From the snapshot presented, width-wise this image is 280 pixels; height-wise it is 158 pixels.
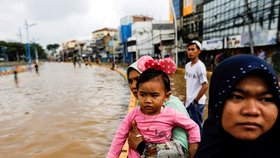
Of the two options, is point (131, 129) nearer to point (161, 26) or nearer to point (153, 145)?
point (153, 145)

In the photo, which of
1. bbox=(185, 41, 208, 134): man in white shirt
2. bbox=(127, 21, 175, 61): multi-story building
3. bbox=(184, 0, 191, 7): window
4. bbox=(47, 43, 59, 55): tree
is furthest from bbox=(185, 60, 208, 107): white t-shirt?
bbox=(47, 43, 59, 55): tree

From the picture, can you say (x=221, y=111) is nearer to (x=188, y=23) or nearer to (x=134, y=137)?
(x=134, y=137)

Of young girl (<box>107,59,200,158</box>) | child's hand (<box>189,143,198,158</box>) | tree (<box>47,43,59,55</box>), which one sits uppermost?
tree (<box>47,43,59,55</box>)

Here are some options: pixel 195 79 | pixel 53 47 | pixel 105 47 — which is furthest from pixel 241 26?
pixel 53 47

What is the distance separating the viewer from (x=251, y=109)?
39.4 inches

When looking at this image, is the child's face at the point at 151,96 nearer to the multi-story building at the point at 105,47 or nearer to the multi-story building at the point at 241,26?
the multi-story building at the point at 241,26

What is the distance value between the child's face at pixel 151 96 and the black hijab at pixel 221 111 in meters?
0.67

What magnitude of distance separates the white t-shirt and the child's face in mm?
2333

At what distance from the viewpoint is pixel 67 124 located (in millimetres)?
7473

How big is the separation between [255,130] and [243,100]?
0.12 meters

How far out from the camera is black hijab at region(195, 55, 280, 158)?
1021 millimetres

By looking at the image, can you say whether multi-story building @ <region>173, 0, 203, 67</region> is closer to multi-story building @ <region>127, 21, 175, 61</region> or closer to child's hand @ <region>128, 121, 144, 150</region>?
multi-story building @ <region>127, 21, 175, 61</region>

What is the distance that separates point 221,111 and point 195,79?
3.17 m

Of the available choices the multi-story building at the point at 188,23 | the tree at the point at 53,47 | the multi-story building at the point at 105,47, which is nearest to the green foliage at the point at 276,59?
the multi-story building at the point at 188,23
